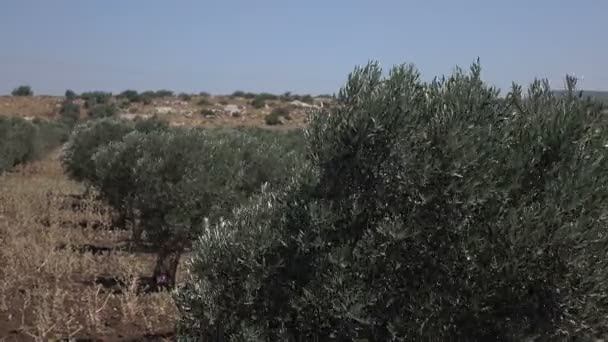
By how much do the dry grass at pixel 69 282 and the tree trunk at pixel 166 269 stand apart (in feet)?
Answer: 1.14

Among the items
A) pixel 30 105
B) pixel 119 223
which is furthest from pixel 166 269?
pixel 30 105

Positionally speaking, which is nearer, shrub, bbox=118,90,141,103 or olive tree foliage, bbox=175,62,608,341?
olive tree foliage, bbox=175,62,608,341

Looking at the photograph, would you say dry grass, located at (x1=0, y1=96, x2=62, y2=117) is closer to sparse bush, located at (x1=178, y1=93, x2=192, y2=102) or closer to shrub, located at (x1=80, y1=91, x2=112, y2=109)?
shrub, located at (x1=80, y1=91, x2=112, y2=109)

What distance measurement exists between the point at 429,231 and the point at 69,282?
324 inches

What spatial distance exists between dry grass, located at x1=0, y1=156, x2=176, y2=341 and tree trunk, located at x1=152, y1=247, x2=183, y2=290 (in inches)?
13.7

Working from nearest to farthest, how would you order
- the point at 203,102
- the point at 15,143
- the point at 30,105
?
the point at 15,143
the point at 30,105
the point at 203,102

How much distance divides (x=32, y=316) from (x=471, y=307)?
646 cm

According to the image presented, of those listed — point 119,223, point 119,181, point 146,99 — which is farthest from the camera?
point 146,99

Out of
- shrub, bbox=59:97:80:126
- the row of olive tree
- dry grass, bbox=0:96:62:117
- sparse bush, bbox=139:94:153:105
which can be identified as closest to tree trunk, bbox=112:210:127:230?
the row of olive tree

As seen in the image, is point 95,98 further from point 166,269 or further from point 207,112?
point 166,269

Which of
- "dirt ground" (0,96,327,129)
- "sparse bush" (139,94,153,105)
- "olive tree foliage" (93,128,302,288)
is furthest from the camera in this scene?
"sparse bush" (139,94,153,105)

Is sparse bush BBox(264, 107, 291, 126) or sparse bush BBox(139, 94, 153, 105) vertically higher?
sparse bush BBox(139, 94, 153, 105)

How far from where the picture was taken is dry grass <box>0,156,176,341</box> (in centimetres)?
838

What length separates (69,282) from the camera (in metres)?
10.9
